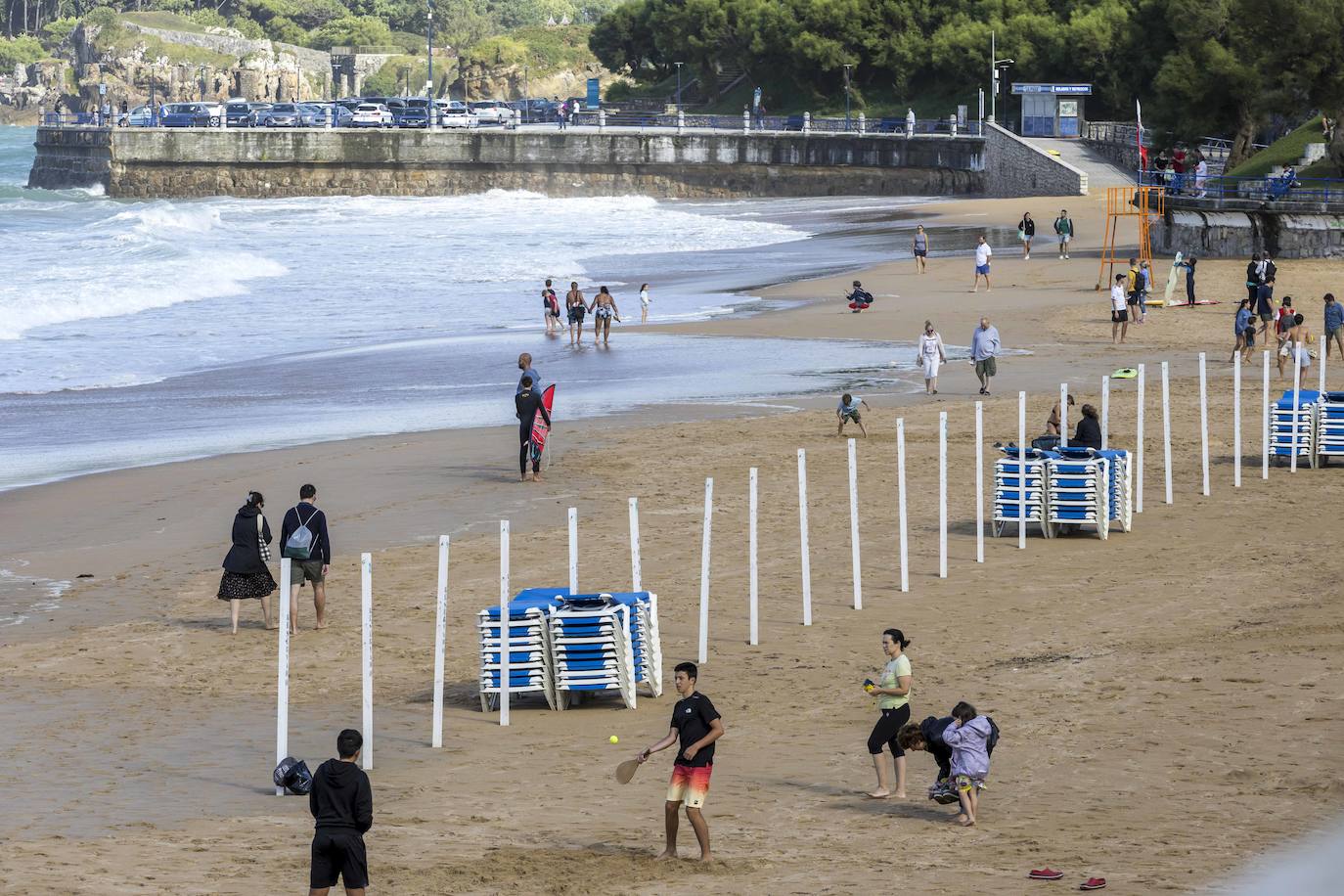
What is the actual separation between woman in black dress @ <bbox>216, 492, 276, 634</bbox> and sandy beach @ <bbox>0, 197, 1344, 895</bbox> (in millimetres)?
399

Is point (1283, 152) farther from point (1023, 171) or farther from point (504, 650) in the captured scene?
point (504, 650)

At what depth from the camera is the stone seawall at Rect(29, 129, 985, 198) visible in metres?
87.9

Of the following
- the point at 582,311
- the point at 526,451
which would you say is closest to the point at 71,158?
the point at 582,311

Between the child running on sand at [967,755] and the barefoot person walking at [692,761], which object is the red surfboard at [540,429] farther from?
the barefoot person walking at [692,761]

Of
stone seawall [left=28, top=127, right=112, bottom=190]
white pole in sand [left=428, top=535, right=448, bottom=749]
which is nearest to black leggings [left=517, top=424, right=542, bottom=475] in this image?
white pole in sand [left=428, top=535, right=448, bottom=749]

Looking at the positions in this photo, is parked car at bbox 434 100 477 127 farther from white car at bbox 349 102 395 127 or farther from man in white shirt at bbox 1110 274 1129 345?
man in white shirt at bbox 1110 274 1129 345

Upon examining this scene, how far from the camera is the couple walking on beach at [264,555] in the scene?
52.1 feet

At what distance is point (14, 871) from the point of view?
9789 millimetres

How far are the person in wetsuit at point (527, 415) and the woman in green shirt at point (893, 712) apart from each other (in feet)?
36.7

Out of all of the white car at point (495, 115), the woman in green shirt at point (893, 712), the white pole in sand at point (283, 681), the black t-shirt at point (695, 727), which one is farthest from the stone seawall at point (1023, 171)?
the black t-shirt at point (695, 727)

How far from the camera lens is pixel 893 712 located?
1140cm

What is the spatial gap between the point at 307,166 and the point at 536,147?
11.1 meters

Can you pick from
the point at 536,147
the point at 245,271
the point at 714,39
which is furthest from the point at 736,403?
the point at 714,39

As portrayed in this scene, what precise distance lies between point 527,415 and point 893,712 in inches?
446
